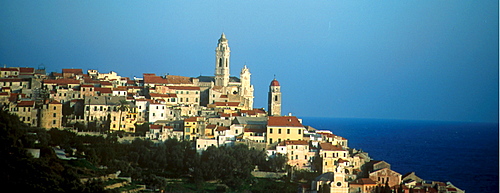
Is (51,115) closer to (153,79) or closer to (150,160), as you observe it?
(150,160)

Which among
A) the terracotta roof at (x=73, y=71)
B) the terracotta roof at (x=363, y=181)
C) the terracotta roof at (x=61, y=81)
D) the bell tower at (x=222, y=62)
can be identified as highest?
the bell tower at (x=222, y=62)

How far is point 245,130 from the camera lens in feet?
124

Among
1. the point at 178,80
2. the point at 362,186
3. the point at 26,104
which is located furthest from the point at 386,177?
the point at 178,80

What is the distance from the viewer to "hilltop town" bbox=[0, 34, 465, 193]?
33.3 meters

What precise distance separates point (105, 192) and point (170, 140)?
10.1m

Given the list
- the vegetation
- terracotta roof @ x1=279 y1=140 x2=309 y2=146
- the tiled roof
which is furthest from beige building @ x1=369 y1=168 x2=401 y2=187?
the tiled roof

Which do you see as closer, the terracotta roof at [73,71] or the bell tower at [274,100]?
the bell tower at [274,100]

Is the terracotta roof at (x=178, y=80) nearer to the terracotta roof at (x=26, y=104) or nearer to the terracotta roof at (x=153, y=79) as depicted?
the terracotta roof at (x=153, y=79)

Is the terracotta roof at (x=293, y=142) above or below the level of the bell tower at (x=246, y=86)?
below

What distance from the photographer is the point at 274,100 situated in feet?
147

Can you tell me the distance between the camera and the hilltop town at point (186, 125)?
33281mm

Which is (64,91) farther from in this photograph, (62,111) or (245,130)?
(245,130)

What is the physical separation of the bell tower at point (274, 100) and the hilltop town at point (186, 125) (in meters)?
2.21

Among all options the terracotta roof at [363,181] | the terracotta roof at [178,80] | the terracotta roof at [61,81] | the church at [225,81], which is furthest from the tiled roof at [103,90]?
the terracotta roof at [363,181]
